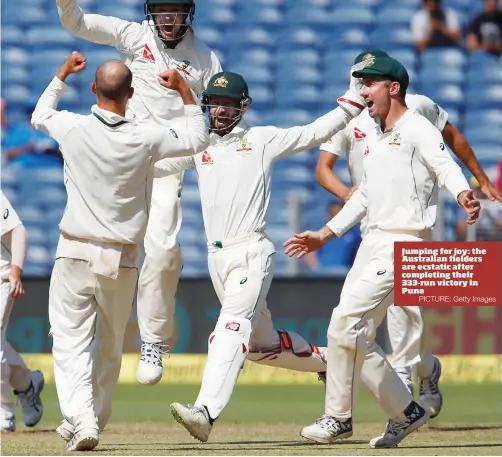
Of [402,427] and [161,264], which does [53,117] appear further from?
[402,427]

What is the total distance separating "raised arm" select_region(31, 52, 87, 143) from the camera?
20.8 ft

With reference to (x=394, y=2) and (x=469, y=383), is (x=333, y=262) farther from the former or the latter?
(x=394, y=2)

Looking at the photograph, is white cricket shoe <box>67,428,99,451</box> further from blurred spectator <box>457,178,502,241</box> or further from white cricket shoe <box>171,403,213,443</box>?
blurred spectator <box>457,178,502,241</box>

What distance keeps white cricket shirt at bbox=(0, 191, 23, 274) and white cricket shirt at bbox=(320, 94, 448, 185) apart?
202 cm

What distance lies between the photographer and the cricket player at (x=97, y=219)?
621 centimetres

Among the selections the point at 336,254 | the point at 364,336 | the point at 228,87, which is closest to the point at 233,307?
the point at 364,336

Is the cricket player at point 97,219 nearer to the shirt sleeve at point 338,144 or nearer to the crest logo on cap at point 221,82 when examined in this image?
the crest logo on cap at point 221,82

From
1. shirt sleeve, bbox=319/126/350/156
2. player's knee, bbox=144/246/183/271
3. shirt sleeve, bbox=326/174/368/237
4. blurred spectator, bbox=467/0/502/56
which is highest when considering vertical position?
blurred spectator, bbox=467/0/502/56

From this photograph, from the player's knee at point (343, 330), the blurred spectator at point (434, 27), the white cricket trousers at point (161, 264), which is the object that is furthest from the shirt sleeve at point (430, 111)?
the blurred spectator at point (434, 27)

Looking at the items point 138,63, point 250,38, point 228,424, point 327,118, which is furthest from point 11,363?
point 250,38

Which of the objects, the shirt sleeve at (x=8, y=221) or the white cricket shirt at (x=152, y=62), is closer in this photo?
the white cricket shirt at (x=152, y=62)

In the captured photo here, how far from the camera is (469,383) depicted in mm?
11656

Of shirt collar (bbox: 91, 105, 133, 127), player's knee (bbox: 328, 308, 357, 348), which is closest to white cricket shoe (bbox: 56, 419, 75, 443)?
player's knee (bbox: 328, 308, 357, 348)

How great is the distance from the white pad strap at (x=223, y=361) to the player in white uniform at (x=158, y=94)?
36.0 inches
